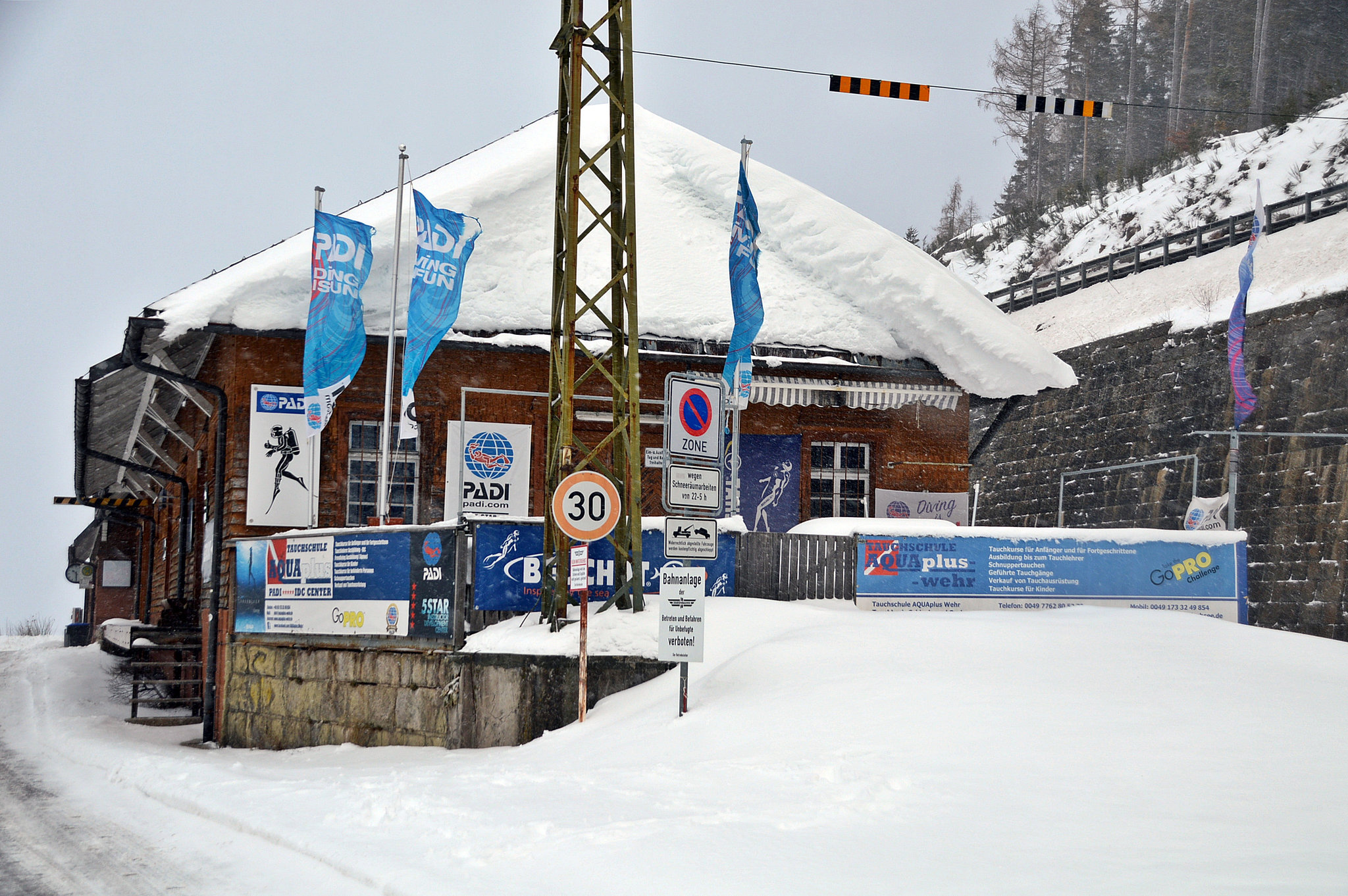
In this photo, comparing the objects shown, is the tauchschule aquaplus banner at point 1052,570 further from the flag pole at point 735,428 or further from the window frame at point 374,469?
the window frame at point 374,469

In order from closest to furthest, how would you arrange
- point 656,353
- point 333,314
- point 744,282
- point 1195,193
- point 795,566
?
point 795,566 < point 744,282 < point 333,314 < point 656,353 < point 1195,193

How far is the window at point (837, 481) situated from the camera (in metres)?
19.4

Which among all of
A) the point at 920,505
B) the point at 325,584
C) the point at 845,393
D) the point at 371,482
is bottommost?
the point at 325,584

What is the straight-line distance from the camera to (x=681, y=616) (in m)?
9.80

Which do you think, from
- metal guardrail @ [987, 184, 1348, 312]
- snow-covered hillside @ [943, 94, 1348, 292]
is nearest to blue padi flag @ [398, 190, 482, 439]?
metal guardrail @ [987, 184, 1348, 312]

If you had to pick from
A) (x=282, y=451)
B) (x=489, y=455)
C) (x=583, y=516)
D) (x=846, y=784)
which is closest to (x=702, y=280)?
(x=489, y=455)

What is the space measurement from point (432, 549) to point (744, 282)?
548 centimetres

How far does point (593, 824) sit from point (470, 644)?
5.49 meters

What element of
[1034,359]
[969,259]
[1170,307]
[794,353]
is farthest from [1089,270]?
[794,353]

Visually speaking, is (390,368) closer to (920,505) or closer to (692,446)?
(692,446)

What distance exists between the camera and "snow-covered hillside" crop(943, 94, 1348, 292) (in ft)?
109

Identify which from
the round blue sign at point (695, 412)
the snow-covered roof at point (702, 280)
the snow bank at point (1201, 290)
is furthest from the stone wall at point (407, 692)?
the snow bank at point (1201, 290)

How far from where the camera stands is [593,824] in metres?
6.52

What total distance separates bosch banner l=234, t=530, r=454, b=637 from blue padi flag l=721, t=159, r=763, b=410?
493 cm
